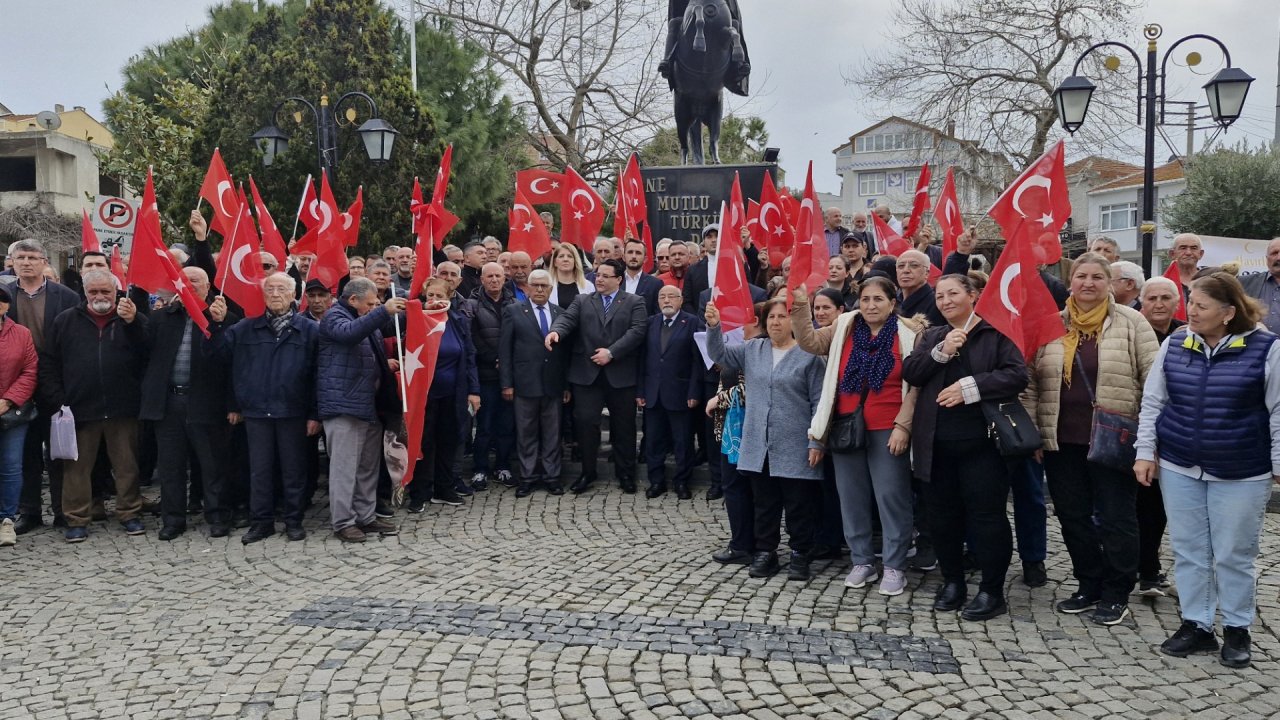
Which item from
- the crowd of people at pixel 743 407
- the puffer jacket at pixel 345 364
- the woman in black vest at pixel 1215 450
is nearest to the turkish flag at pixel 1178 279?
the crowd of people at pixel 743 407

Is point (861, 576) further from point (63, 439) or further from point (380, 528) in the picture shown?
point (63, 439)

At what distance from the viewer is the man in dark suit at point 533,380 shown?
8586 mm

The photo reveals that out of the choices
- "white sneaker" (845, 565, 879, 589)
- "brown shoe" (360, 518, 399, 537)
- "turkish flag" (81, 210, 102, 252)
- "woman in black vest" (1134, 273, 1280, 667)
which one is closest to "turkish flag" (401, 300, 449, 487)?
"brown shoe" (360, 518, 399, 537)

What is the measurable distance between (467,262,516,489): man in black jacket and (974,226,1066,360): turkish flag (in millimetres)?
4624

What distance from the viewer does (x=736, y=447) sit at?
640 centimetres

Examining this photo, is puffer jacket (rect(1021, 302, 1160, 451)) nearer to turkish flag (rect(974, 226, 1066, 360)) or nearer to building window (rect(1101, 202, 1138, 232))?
turkish flag (rect(974, 226, 1066, 360))

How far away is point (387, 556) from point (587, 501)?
2.04 m

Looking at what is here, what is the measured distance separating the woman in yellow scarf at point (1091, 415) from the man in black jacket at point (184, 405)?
565 centimetres

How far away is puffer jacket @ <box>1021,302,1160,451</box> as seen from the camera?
16.7ft

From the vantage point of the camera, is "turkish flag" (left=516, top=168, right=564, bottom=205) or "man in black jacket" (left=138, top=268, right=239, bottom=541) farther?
"turkish flag" (left=516, top=168, right=564, bottom=205)

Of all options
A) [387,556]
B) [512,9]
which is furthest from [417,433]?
[512,9]

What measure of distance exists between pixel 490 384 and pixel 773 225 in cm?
314

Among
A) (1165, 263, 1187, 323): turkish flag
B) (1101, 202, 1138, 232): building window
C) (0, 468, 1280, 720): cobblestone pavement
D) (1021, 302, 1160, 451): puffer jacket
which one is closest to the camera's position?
(0, 468, 1280, 720): cobblestone pavement

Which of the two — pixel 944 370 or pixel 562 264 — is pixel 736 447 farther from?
pixel 562 264
